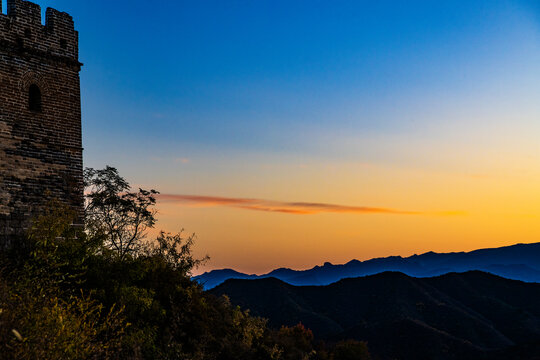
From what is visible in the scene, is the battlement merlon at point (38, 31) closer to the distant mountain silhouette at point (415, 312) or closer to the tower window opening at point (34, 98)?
the tower window opening at point (34, 98)

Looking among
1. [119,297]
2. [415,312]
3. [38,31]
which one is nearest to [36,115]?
[38,31]

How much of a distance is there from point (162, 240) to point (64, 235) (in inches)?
163

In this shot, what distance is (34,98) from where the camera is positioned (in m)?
17.5

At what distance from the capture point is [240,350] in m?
18.6

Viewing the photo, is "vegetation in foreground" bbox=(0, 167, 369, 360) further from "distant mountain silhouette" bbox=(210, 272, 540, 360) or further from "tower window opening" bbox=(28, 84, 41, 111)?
"distant mountain silhouette" bbox=(210, 272, 540, 360)

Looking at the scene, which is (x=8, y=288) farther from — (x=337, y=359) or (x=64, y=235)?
(x=337, y=359)

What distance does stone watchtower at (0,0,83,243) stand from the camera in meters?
16.1

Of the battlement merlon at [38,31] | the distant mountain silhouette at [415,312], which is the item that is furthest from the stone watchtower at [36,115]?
the distant mountain silhouette at [415,312]

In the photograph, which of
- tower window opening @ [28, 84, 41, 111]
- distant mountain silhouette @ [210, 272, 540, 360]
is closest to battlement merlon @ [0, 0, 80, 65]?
tower window opening @ [28, 84, 41, 111]

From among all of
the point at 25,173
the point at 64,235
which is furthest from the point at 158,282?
the point at 25,173

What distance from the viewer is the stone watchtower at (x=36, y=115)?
52.9 ft

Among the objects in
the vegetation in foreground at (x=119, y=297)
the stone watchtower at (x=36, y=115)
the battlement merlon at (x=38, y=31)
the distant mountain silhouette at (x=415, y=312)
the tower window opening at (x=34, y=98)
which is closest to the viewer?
the vegetation in foreground at (x=119, y=297)

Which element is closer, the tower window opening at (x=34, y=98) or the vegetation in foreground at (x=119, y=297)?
the vegetation in foreground at (x=119, y=297)

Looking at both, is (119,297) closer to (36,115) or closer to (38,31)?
(36,115)
